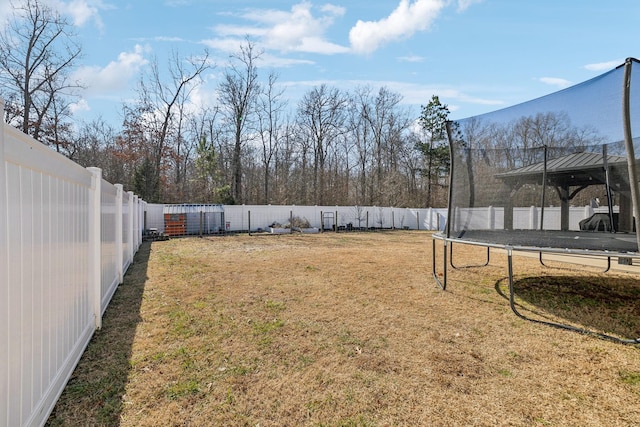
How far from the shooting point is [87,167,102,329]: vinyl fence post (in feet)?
9.29

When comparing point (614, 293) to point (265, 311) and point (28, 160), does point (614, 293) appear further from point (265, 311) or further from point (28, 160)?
point (28, 160)

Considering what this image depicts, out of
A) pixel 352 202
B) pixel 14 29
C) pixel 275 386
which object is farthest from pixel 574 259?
pixel 14 29

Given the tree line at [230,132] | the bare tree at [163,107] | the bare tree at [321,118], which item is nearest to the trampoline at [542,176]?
the tree line at [230,132]

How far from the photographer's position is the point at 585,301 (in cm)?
390

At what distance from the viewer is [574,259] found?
22.9 ft

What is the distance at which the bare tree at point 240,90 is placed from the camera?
22.1 metres

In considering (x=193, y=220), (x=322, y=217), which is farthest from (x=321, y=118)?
(x=193, y=220)

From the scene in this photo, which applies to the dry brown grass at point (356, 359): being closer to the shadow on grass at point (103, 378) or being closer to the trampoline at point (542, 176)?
the shadow on grass at point (103, 378)

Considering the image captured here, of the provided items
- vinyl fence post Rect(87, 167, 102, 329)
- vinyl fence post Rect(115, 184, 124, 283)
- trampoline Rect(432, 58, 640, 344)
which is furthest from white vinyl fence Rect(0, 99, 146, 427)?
trampoline Rect(432, 58, 640, 344)

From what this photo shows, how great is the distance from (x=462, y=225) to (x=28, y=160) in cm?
470

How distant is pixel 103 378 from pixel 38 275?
1069 millimetres

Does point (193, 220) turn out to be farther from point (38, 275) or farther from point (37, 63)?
point (38, 275)

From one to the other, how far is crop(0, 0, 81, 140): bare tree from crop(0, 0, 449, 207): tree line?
0.04 metres

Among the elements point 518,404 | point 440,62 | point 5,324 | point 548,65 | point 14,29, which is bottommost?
point 518,404
